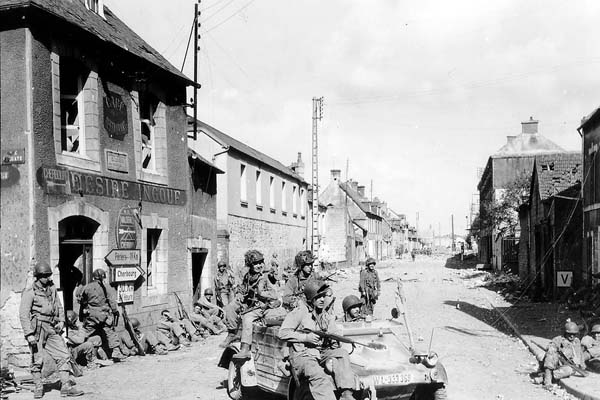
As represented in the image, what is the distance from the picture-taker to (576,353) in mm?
9570

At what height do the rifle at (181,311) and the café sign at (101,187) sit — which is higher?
the café sign at (101,187)

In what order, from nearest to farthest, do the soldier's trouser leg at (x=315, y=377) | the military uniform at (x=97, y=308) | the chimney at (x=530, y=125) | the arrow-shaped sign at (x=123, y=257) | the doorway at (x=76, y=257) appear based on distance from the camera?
the soldier's trouser leg at (x=315, y=377), the military uniform at (x=97, y=308), the doorway at (x=76, y=257), the arrow-shaped sign at (x=123, y=257), the chimney at (x=530, y=125)

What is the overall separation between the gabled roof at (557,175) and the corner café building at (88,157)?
14.7 m

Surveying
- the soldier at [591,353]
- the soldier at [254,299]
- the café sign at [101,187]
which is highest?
the café sign at [101,187]

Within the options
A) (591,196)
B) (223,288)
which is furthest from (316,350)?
(591,196)

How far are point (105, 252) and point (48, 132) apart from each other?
2.90 meters

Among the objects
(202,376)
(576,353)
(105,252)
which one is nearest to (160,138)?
(105,252)

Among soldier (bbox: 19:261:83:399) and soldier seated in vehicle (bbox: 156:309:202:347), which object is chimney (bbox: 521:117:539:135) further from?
soldier (bbox: 19:261:83:399)

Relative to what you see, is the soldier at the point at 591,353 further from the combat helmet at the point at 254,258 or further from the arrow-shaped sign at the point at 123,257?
the arrow-shaped sign at the point at 123,257

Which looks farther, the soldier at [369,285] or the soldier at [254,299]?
the soldier at [369,285]

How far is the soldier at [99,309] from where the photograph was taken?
36.9ft

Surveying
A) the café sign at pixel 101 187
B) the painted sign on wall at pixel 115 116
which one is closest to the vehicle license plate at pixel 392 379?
the café sign at pixel 101 187

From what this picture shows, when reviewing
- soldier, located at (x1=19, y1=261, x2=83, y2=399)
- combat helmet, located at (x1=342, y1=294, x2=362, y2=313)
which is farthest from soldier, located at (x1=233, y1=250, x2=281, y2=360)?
soldier, located at (x1=19, y1=261, x2=83, y2=399)

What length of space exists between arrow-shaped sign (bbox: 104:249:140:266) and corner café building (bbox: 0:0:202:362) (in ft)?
0.20
